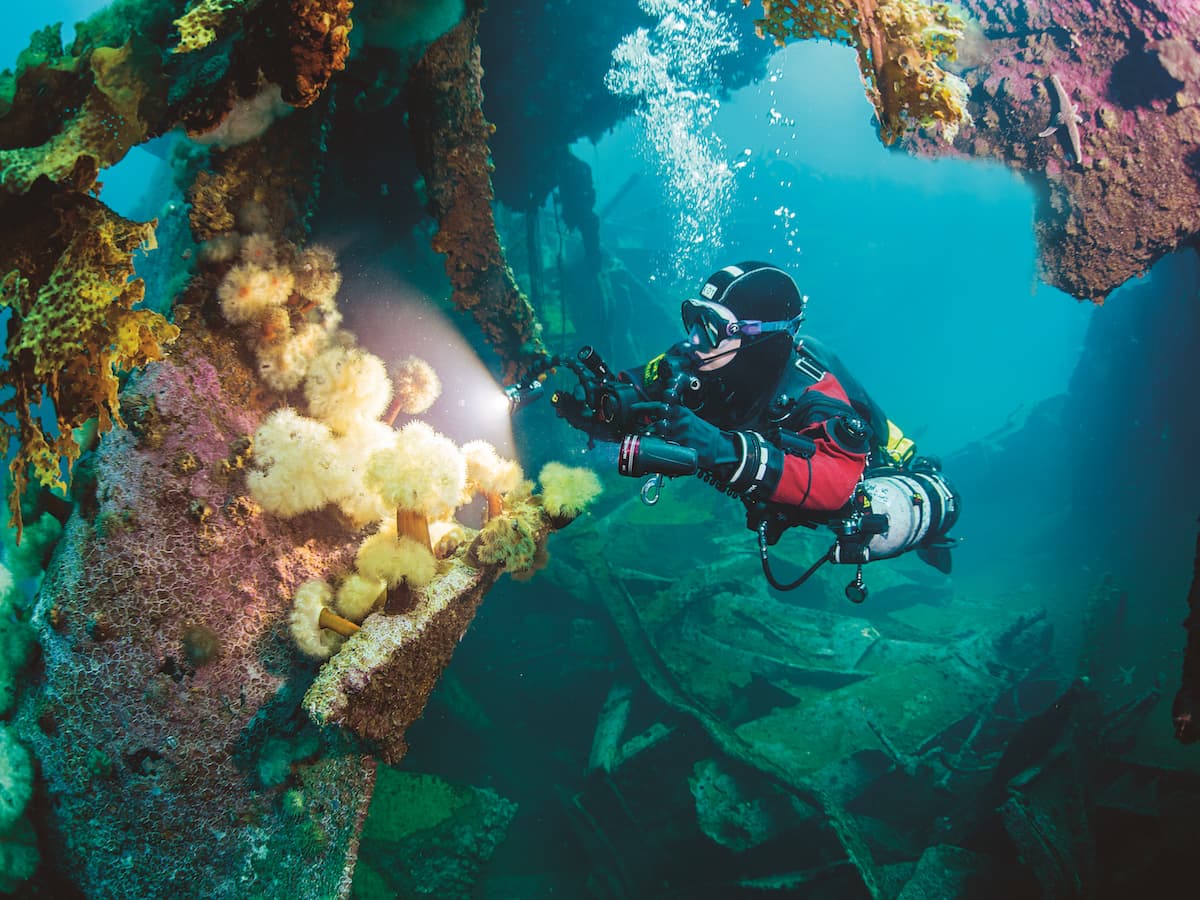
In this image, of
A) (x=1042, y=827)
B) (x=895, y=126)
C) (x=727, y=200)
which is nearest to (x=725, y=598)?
(x=1042, y=827)

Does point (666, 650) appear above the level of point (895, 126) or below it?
below

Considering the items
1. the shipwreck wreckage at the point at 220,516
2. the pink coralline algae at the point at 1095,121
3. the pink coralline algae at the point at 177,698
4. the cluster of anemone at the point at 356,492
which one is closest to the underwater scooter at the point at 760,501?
the shipwreck wreckage at the point at 220,516

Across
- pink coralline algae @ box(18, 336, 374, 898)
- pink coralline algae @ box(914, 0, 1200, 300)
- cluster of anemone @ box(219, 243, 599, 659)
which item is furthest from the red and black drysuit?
pink coralline algae @ box(18, 336, 374, 898)

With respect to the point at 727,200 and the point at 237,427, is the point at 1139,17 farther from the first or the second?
the point at 727,200

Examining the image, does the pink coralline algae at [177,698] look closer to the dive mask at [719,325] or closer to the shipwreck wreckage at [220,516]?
the shipwreck wreckage at [220,516]

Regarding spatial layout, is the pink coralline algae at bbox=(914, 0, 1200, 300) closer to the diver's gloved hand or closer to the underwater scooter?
the underwater scooter

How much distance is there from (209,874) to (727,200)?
55548mm

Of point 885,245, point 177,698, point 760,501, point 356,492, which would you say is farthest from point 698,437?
point 885,245

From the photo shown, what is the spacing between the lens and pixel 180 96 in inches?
80.8

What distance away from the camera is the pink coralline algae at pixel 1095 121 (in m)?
3.17

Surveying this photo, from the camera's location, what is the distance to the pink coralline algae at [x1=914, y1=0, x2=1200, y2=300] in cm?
317

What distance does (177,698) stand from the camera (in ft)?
6.52

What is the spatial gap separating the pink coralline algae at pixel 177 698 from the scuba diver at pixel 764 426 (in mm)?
1732

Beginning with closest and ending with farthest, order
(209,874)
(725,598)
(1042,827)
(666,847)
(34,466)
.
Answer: (34,466)
(209,874)
(1042,827)
(666,847)
(725,598)
